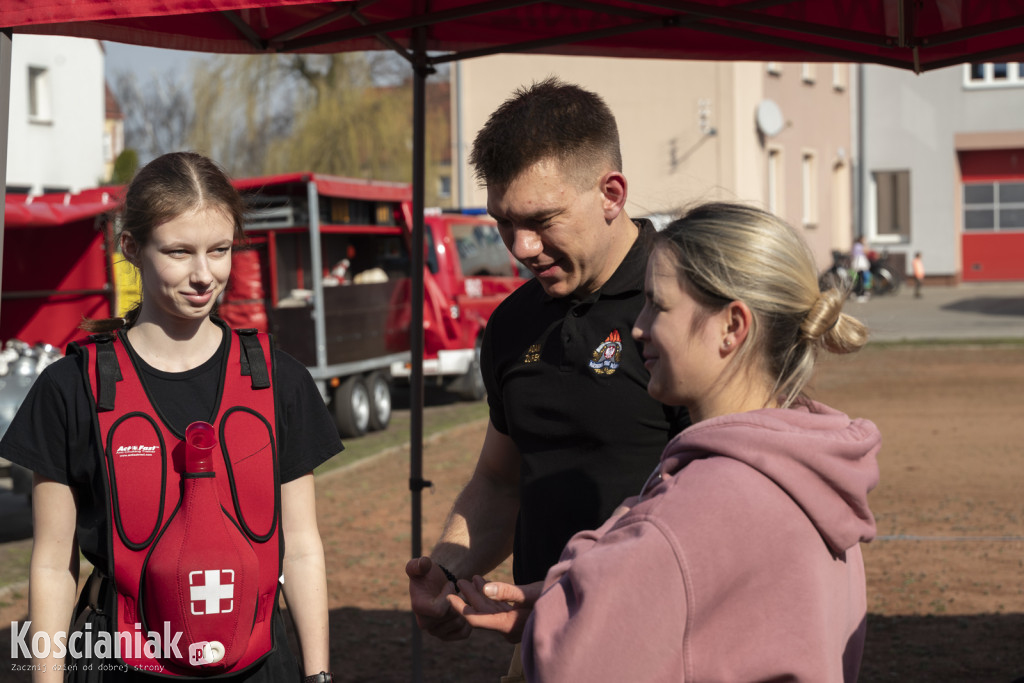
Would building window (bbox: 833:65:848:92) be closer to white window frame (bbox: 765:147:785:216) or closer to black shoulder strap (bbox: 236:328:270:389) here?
white window frame (bbox: 765:147:785:216)

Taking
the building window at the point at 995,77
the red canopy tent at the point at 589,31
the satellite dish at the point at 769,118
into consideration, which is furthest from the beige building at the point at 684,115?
the red canopy tent at the point at 589,31

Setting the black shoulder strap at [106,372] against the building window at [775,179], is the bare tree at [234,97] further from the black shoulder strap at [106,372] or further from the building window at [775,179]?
the black shoulder strap at [106,372]

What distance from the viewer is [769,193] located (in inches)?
1226

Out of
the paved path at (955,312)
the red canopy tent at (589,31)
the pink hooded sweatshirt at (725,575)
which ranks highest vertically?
the red canopy tent at (589,31)

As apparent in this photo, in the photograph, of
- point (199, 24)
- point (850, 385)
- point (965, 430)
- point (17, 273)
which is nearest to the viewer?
point (199, 24)

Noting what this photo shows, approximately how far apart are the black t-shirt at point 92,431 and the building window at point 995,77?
1400 inches

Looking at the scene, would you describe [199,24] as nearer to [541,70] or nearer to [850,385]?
[850,385]

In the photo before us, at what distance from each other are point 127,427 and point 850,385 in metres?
14.1

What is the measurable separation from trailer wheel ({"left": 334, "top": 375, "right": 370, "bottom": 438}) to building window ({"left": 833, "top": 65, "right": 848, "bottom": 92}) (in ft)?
Answer: 84.9

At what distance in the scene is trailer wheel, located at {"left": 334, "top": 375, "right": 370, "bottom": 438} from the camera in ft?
40.1

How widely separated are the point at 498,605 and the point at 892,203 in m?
37.5

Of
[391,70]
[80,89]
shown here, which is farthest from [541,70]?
[80,89]
